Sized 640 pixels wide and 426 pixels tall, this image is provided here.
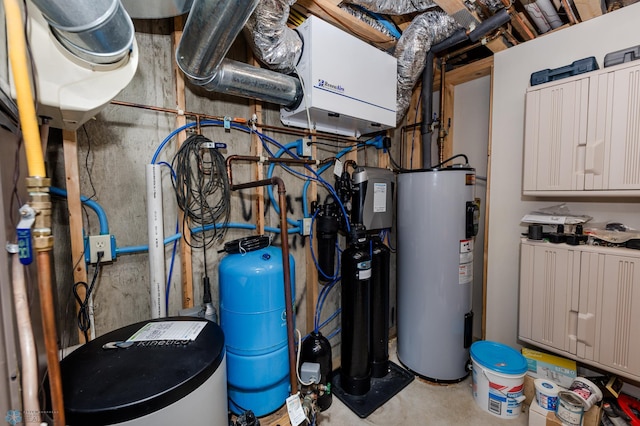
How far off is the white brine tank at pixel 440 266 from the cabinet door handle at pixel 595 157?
24.2 inches

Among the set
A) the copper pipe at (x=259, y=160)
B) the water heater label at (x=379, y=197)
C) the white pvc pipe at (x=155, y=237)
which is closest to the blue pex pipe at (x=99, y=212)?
the white pvc pipe at (x=155, y=237)

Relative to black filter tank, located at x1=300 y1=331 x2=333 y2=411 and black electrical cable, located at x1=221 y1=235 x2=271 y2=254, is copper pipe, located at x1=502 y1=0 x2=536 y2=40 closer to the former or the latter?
black electrical cable, located at x1=221 y1=235 x2=271 y2=254

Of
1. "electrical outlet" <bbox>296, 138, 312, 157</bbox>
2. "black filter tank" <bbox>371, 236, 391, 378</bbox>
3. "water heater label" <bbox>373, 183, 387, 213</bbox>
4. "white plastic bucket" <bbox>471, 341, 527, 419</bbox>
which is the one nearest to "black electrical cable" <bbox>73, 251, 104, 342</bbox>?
"electrical outlet" <bbox>296, 138, 312, 157</bbox>

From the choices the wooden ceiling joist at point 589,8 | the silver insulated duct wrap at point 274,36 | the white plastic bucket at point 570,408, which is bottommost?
the white plastic bucket at point 570,408

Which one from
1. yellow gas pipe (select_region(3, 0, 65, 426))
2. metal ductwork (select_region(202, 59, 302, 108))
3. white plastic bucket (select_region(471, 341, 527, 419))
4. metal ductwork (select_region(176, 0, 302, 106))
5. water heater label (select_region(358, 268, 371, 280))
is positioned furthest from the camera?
water heater label (select_region(358, 268, 371, 280))

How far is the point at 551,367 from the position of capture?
1745 mm

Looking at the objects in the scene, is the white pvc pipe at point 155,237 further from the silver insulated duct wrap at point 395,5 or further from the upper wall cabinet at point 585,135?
the upper wall cabinet at point 585,135

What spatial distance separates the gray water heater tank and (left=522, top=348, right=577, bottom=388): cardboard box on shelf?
196 centimetres

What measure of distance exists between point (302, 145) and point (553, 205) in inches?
73.1

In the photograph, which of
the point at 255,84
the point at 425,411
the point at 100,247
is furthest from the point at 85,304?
the point at 425,411

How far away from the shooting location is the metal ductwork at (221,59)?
40.7 inches

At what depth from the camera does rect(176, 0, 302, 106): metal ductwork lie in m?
1.03

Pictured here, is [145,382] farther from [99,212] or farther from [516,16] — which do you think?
[516,16]

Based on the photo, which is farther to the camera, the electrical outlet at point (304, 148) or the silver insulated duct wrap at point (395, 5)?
the electrical outlet at point (304, 148)
